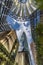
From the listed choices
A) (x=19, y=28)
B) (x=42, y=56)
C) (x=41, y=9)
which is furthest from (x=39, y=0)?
(x=42, y=56)

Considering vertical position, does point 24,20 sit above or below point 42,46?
above

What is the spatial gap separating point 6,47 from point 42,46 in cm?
38

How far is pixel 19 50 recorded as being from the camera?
365 centimetres

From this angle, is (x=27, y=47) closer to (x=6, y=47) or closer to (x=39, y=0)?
(x=6, y=47)

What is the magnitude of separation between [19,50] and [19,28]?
0.23 metres

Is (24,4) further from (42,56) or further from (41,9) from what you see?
(42,56)

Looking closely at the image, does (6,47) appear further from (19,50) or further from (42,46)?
(42,46)

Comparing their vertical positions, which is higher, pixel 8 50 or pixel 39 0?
pixel 39 0

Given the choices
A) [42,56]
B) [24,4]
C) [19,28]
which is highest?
[24,4]

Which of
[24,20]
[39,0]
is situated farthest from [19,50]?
[39,0]

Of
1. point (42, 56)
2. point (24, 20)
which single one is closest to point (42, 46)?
point (42, 56)

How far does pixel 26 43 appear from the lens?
3660 mm

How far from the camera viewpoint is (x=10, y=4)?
3621 millimetres

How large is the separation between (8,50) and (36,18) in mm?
442
